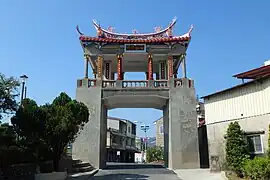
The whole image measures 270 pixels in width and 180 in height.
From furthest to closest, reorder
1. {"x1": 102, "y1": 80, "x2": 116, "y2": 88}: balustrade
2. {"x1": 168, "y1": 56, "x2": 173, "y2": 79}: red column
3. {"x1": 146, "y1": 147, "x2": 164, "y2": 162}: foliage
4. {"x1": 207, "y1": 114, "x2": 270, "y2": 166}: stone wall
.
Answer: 1. {"x1": 146, "y1": 147, "x2": 164, "y2": 162}: foliage
2. {"x1": 168, "y1": 56, "x2": 173, "y2": 79}: red column
3. {"x1": 102, "y1": 80, "x2": 116, "y2": 88}: balustrade
4. {"x1": 207, "y1": 114, "x2": 270, "y2": 166}: stone wall

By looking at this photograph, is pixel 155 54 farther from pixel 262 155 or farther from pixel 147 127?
pixel 147 127

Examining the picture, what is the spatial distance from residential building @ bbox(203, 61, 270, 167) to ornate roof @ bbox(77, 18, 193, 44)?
5.50 metres

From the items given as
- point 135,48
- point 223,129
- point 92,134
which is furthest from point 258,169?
point 135,48

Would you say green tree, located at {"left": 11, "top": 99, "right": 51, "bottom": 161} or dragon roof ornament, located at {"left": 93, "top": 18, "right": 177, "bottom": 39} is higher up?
dragon roof ornament, located at {"left": 93, "top": 18, "right": 177, "bottom": 39}

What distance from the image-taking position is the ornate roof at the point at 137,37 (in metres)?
17.5

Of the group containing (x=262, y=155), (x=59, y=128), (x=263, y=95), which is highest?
(x=263, y=95)

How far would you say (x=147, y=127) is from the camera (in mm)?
44312

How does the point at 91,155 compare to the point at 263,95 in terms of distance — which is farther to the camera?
the point at 91,155

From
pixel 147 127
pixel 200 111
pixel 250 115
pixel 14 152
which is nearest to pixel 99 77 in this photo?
pixel 14 152

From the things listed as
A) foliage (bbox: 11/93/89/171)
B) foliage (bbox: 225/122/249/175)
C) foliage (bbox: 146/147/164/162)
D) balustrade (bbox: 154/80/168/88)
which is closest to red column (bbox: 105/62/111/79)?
balustrade (bbox: 154/80/168/88)

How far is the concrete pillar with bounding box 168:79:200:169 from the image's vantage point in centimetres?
1535

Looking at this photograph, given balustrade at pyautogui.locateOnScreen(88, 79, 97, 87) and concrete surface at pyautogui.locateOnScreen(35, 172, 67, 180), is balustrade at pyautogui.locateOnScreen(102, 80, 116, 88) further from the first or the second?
concrete surface at pyautogui.locateOnScreen(35, 172, 67, 180)

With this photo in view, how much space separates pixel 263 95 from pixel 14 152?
9273mm

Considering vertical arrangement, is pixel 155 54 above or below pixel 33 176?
above
